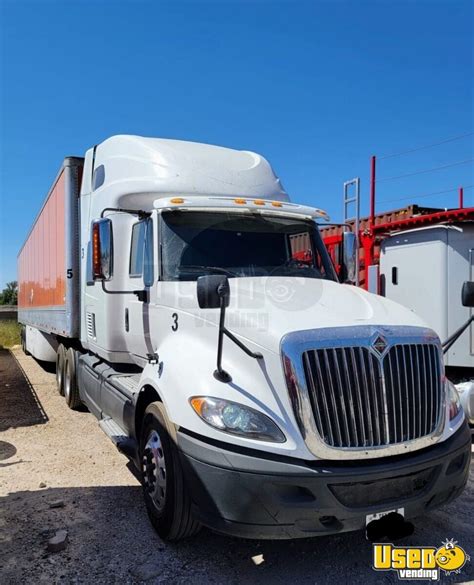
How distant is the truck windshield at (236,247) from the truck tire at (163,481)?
124 centimetres

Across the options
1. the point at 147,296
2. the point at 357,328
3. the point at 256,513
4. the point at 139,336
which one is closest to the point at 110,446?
the point at 139,336

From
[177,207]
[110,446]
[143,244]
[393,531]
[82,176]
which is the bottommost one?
[110,446]

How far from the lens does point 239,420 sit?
288 cm

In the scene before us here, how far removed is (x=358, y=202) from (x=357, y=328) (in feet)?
11.8

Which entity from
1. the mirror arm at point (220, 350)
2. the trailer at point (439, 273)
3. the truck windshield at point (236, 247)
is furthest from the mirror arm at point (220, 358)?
the trailer at point (439, 273)

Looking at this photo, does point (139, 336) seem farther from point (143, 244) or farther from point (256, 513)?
point (256, 513)

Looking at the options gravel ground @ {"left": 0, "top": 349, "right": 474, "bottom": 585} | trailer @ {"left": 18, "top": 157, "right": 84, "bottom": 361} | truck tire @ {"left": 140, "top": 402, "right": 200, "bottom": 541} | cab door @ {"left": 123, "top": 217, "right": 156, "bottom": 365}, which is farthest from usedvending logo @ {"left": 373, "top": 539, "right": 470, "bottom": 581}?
trailer @ {"left": 18, "top": 157, "right": 84, "bottom": 361}

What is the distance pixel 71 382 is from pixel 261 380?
211 inches

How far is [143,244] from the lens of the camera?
450 centimetres

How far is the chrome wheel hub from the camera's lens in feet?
11.2

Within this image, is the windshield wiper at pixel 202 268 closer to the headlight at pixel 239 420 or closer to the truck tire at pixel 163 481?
the truck tire at pixel 163 481

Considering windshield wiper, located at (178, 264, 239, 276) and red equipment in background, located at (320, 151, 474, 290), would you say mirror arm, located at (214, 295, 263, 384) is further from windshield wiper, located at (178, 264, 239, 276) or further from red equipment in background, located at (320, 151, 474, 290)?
red equipment in background, located at (320, 151, 474, 290)

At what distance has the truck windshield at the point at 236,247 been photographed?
4.17 m

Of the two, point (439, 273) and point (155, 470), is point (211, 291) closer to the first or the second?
point (155, 470)
